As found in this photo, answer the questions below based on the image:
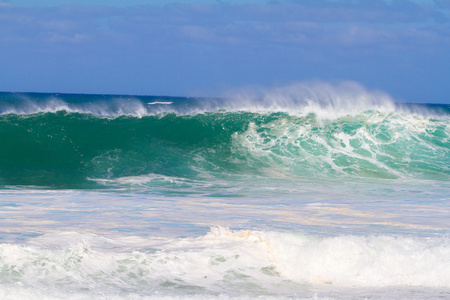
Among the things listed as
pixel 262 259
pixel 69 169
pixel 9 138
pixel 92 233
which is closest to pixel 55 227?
pixel 92 233

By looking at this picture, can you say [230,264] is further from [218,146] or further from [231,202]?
[218,146]

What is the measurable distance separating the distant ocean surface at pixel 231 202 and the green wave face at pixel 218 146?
0.06 meters

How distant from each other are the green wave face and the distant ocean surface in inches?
2.5

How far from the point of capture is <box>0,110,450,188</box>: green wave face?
1421 centimetres

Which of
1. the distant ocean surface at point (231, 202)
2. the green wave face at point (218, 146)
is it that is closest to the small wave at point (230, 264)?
the distant ocean surface at point (231, 202)

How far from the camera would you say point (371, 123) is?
18516 mm

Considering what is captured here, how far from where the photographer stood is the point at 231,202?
→ 9.76 metres

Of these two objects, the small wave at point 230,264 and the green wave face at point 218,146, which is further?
the green wave face at point 218,146

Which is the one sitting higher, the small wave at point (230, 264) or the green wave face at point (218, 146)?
the green wave face at point (218, 146)

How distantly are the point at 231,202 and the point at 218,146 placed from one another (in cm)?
694

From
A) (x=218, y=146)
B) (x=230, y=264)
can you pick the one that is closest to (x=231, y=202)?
(x=230, y=264)

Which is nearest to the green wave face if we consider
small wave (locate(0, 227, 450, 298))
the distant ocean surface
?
the distant ocean surface

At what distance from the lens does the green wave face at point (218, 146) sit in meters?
14.2

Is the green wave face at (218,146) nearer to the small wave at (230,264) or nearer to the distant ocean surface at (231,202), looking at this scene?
the distant ocean surface at (231,202)
